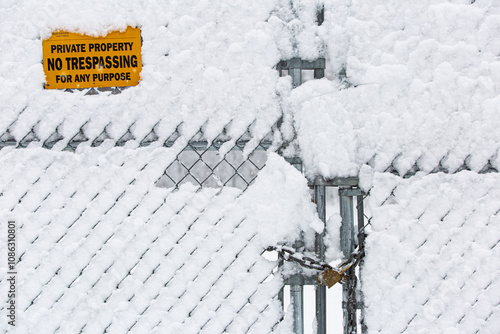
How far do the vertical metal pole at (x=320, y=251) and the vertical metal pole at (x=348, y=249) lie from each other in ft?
0.31

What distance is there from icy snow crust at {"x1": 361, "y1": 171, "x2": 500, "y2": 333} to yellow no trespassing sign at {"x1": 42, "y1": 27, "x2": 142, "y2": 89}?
54.6 inches

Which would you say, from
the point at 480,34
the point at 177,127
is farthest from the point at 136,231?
the point at 480,34

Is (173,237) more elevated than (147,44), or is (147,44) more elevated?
(147,44)

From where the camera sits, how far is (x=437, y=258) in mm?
1880

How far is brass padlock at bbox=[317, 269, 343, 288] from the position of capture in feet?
5.93

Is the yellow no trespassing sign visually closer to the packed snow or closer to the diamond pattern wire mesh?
the packed snow

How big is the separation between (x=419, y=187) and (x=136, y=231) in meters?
1.46

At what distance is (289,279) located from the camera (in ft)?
6.24

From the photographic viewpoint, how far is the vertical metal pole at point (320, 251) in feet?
6.24

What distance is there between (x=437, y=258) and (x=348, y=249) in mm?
442

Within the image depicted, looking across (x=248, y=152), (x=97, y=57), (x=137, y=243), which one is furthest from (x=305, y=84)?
(x=137, y=243)

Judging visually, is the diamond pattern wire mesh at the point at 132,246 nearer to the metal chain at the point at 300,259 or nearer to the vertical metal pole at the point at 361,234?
the metal chain at the point at 300,259

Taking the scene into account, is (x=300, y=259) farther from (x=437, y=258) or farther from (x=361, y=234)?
(x=437, y=258)

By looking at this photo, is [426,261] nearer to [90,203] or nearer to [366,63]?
[366,63]
